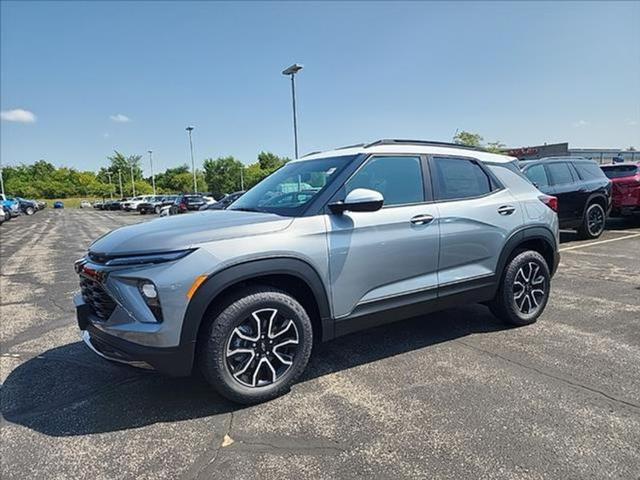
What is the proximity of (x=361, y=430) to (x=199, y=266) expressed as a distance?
1.40 m

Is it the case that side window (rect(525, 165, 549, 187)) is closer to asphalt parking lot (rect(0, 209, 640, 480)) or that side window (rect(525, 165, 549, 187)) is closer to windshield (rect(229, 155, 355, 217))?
asphalt parking lot (rect(0, 209, 640, 480))

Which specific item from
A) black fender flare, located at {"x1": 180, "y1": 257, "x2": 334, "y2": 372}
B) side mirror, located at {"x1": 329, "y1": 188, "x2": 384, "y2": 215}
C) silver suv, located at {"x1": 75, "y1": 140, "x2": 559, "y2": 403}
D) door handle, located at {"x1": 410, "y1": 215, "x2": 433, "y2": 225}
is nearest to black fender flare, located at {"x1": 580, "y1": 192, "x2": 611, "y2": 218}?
silver suv, located at {"x1": 75, "y1": 140, "x2": 559, "y2": 403}

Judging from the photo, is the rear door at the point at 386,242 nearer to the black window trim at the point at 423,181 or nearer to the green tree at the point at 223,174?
the black window trim at the point at 423,181

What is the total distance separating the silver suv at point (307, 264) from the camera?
2.59m

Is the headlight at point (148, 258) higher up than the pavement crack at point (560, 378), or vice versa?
the headlight at point (148, 258)

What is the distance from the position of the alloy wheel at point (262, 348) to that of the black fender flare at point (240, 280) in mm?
246

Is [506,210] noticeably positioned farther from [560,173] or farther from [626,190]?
[626,190]

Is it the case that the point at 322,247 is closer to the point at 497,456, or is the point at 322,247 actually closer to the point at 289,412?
the point at 289,412

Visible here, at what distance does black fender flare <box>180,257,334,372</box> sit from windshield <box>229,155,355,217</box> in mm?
413

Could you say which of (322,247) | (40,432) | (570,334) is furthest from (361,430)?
(570,334)

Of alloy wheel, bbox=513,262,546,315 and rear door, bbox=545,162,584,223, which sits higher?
rear door, bbox=545,162,584,223

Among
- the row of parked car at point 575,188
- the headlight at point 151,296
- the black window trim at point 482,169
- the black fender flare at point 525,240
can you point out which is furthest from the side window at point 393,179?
the row of parked car at point 575,188

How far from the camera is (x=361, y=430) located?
260 cm

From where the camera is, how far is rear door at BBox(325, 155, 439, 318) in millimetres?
3098
